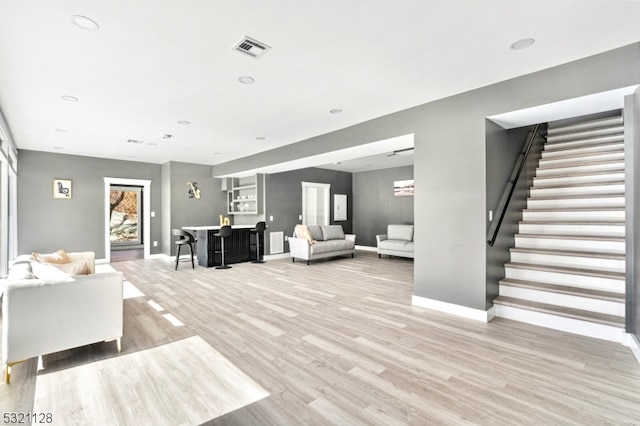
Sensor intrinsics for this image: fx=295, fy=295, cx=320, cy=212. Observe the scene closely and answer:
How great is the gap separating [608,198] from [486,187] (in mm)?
2189

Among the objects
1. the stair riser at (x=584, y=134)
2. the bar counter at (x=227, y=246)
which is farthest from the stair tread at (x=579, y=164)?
the bar counter at (x=227, y=246)

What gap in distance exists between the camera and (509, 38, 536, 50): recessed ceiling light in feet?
8.32

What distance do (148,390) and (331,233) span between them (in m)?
6.43

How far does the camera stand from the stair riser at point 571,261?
3.50 m

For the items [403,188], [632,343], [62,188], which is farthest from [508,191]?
[62,188]

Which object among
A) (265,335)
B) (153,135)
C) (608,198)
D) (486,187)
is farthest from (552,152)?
(153,135)

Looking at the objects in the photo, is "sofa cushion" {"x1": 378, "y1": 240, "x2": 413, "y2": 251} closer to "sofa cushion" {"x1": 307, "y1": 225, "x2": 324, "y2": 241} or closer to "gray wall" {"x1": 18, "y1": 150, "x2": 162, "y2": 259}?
"sofa cushion" {"x1": 307, "y1": 225, "x2": 324, "y2": 241}

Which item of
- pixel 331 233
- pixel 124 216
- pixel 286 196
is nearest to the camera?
pixel 331 233

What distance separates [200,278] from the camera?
19.2ft

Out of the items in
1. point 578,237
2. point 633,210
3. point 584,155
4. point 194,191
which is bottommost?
point 578,237

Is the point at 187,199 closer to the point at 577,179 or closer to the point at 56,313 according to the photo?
the point at 56,313

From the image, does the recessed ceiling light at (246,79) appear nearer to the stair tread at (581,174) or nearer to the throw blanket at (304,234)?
the throw blanket at (304,234)

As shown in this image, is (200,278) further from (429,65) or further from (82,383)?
(429,65)

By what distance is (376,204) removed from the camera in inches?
394
